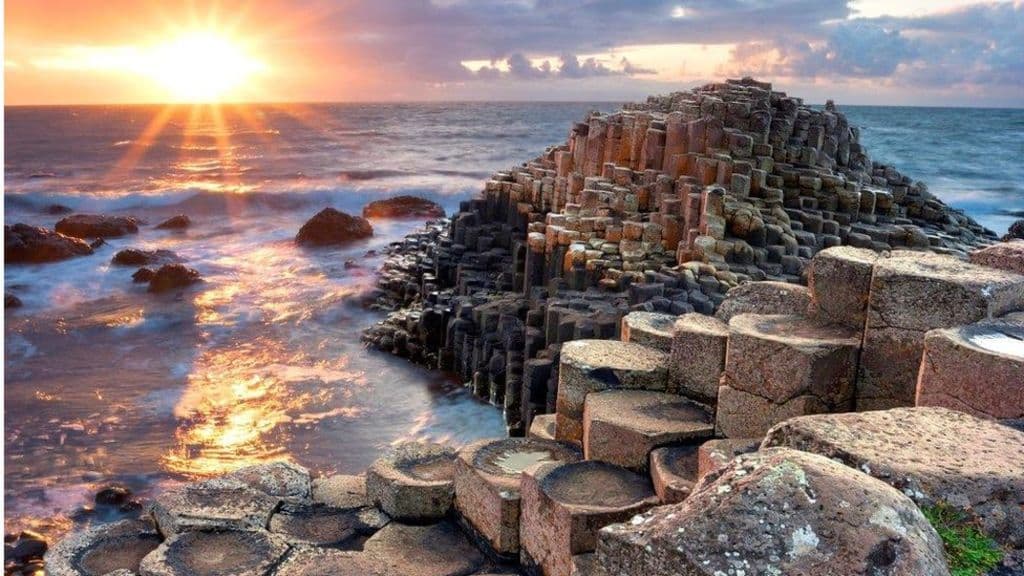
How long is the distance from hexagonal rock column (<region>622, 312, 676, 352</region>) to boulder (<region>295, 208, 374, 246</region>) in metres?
18.6

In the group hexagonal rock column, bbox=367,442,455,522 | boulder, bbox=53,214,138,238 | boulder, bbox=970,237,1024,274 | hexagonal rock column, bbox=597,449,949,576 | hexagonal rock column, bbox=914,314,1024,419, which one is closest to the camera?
hexagonal rock column, bbox=597,449,949,576

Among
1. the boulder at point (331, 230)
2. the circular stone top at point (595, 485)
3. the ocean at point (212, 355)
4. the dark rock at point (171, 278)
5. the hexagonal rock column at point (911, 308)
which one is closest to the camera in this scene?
the hexagonal rock column at point (911, 308)

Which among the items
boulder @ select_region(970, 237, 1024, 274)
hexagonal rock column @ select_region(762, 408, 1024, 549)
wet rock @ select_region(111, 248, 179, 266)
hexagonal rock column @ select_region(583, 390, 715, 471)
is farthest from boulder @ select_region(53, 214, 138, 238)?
hexagonal rock column @ select_region(762, 408, 1024, 549)

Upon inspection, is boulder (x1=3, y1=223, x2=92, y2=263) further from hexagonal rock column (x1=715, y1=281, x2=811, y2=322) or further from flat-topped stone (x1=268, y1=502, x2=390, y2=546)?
hexagonal rock column (x1=715, y1=281, x2=811, y2=322)

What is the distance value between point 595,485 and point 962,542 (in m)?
2.66

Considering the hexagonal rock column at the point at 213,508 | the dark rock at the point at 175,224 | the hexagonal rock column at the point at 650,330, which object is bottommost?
the dark rock at the point at 175,224

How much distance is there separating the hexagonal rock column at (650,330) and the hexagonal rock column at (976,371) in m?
2.52

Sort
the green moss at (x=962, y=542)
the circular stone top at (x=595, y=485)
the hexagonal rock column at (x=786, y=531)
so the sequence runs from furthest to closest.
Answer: the circular stone top at (x=595, y=485)
the green moss at (x=962, y=542)
the hexagonal rock column at (x=786, y=531)

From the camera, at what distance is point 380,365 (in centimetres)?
1402

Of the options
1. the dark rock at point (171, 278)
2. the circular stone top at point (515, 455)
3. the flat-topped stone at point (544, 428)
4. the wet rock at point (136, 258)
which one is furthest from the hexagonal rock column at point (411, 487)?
the wet rock at point (136, 258)

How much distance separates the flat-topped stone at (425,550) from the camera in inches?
220

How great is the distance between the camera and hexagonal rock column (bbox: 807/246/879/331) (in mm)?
5328

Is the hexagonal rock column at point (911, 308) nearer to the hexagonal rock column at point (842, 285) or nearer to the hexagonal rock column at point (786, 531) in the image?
the hexagonal rock column at point (842, 285)

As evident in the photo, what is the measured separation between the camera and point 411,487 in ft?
20.2
